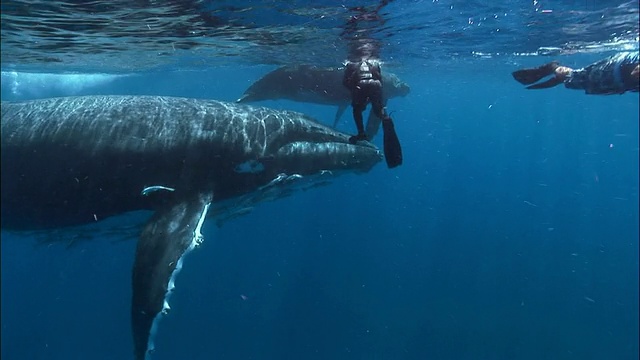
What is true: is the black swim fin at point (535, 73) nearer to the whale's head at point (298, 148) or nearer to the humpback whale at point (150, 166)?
the whale's head at point (298, 148)

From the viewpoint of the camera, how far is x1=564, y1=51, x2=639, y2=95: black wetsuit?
638cm

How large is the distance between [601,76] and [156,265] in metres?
6.45

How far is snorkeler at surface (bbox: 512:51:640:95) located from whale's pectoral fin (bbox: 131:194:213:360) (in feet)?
17.2

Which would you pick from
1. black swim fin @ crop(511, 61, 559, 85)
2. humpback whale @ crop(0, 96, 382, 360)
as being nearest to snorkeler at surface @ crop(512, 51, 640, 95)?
black swim fin @ crop(511, 61, 559, 85)

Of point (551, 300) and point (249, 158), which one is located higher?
point (249, 158)

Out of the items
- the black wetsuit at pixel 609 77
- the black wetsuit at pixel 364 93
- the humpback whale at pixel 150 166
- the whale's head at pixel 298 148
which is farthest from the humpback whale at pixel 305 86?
the black wetsuit at pixel 609 77

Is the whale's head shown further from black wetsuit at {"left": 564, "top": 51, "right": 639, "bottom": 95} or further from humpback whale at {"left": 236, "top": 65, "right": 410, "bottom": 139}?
humpback whale at {"left": 236, "top": 65, "right": 410, "bottom": 139}

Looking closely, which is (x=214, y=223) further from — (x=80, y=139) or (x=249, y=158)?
(x=80, y=139)

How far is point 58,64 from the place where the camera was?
19.1 m

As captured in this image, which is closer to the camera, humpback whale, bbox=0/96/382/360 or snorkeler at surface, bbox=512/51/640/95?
humpback whale, bbox=0/96/382/360

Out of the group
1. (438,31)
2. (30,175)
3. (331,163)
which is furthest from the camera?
(438,31)

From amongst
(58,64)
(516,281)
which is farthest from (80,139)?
Result: (516,281)

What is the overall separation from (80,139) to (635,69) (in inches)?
295

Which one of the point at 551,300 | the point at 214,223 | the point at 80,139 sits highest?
the point at 80,139
